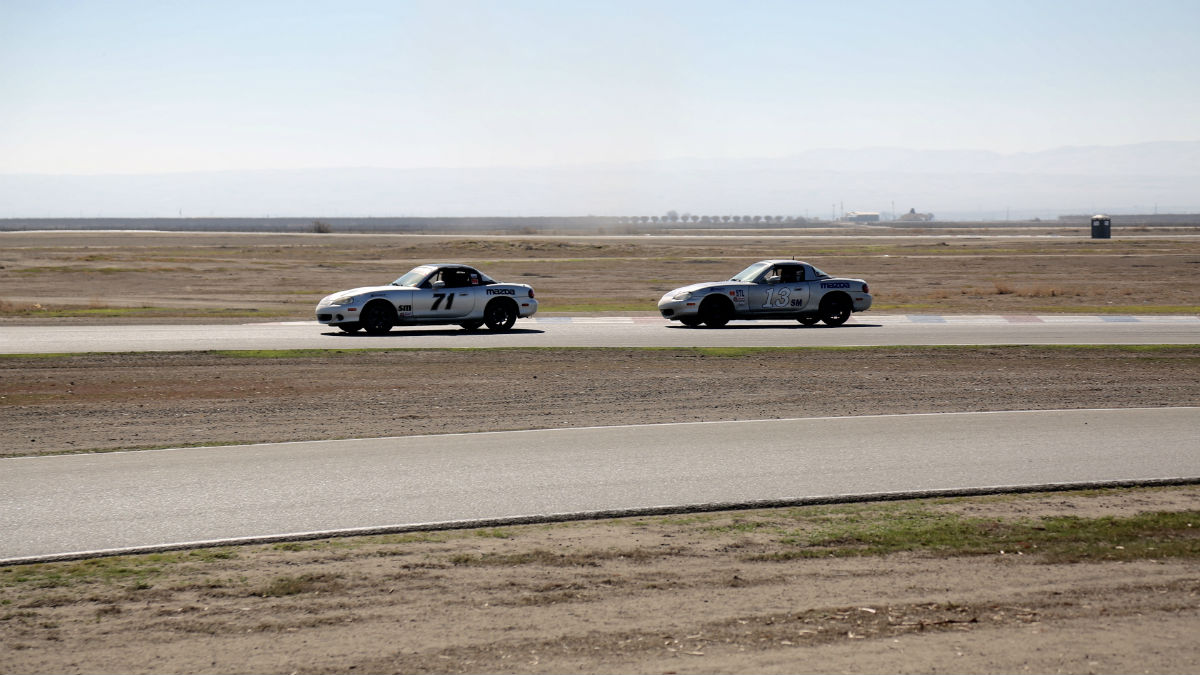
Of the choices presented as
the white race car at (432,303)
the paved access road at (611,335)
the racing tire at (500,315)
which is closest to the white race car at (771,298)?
the paved access road at (611,335)

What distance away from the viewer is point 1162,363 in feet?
57.2

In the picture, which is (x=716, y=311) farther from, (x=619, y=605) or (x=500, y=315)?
(x=619, y=605)

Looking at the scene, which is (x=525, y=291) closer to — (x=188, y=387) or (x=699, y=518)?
(x=188, y=387)


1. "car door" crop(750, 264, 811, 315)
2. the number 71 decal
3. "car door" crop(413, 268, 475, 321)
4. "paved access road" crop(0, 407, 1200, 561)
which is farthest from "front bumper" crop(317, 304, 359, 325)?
"paved access road" crop(0, 407, 1200, 561)

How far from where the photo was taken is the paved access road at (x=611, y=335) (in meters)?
19.5

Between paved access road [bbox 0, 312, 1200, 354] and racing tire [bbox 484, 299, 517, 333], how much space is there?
0.86 feet

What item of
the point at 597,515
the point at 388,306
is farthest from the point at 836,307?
the point at 597,515

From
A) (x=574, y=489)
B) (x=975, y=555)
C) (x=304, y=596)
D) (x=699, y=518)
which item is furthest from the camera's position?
(x=574, y=489)

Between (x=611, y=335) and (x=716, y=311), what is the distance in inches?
124

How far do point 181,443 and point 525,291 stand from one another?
1336 centimetres

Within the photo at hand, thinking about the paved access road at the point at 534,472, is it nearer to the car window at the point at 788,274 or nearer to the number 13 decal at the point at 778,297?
the number 13 decal at the point at 778,297

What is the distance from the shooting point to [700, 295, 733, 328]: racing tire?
23.7m

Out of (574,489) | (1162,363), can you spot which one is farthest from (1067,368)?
(574,489)

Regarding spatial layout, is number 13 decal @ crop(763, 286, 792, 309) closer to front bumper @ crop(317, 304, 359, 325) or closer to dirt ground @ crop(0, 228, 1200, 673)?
front bumper @ crop(317, 304, 359, 325)
